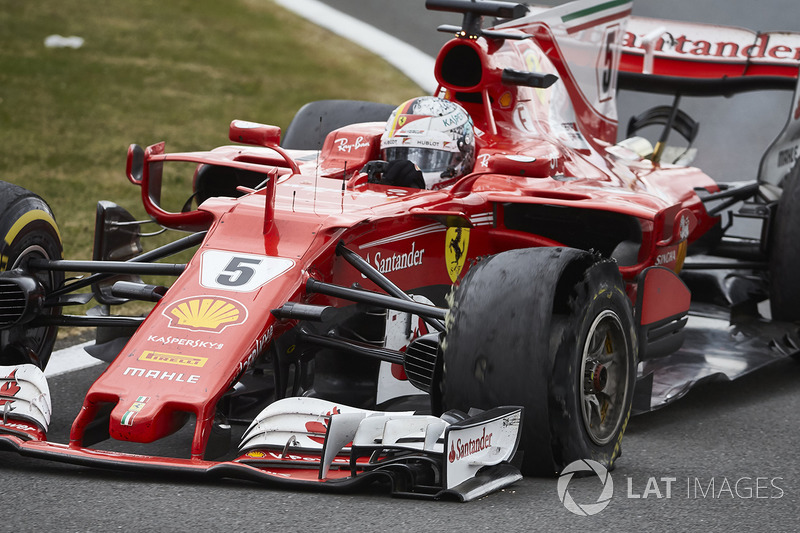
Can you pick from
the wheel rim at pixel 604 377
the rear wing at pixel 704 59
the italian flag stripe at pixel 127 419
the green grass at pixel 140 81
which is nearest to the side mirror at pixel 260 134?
the italian flag stripe at pixel 127 419

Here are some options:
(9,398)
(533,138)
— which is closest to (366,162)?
(533,138)

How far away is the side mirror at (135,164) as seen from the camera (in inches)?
227

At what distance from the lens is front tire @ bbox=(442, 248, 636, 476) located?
13.9ft

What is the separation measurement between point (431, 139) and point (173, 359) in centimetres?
194

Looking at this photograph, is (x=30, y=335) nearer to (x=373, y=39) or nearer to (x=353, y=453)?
(x=353, y=453)

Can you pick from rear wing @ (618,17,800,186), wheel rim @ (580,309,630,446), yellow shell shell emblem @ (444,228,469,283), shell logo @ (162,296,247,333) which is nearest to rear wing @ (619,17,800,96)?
rear wing @ (618,17,800,186)

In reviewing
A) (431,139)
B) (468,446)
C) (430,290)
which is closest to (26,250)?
(430,290)

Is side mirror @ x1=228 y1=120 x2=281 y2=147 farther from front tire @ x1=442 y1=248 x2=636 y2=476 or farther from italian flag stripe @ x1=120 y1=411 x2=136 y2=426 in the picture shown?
italian flag stripe @ x1=120 y1=411 x2=136 y2=426

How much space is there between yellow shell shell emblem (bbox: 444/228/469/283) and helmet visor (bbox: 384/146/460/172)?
14.8 inches

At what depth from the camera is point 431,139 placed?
575 centimetres

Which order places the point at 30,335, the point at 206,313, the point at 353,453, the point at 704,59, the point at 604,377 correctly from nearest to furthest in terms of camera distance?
1. the point at 353,453
2. the point at 206,313
3. the point at 604,377
4. the point at 30,335
5. the point at 704,59

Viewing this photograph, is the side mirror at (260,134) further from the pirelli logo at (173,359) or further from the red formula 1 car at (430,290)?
the pirelli logo at (173,359)

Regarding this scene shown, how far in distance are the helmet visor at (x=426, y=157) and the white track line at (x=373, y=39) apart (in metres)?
7.67

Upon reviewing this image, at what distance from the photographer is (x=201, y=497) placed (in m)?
3.93
